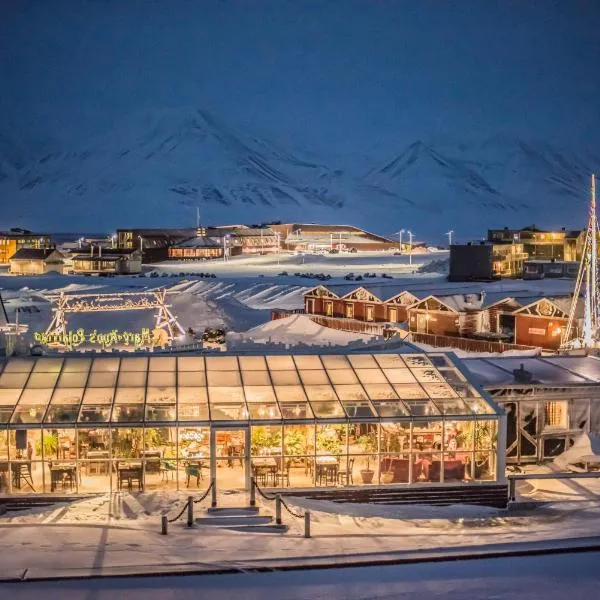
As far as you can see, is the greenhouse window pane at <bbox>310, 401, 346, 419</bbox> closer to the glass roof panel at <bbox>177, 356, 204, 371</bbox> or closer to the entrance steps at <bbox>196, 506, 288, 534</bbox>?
the entrance steps at <bbox>196, 506, 288, 534</bbox>

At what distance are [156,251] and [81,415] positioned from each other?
76924 millimetres

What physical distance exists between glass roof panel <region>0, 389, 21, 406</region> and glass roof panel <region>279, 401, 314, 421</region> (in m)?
4.99

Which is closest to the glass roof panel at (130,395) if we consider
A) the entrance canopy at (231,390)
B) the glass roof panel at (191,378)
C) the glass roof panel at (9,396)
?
the entrance canopy at (231,390)

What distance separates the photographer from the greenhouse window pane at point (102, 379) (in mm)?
16172

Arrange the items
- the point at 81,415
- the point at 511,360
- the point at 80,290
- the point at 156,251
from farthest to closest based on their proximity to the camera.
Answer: the point at 156,251
the point at 80,290
the point at 511,360
the point at 81,415

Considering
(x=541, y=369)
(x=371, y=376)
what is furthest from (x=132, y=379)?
(x=541, y=369)

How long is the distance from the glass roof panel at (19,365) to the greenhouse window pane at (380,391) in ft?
22.6

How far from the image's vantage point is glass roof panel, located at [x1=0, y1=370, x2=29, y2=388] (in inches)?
632

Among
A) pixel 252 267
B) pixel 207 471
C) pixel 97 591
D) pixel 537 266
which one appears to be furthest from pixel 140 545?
pixel 252 267

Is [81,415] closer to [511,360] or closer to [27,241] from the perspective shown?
[511,360]

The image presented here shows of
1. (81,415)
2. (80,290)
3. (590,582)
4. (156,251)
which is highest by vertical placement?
(156,251)

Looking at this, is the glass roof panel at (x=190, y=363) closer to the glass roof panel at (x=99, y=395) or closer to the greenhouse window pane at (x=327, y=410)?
the glass roof panel at (x=99, y=395)

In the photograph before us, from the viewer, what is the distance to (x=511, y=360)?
22.5 meters

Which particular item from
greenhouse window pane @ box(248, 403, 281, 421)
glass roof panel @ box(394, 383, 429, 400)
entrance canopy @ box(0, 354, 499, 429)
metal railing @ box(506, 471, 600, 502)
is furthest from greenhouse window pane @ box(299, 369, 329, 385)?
metal railing @ box(506, 471, 600, 502)
